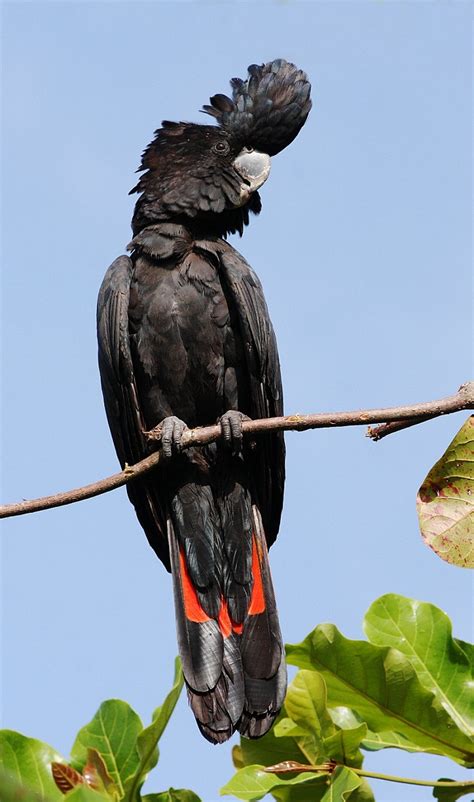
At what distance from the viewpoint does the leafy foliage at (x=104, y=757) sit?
238cm

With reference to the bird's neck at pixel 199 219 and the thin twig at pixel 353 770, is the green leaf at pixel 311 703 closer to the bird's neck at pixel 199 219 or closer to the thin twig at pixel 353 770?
the thin twig at pixel 353 770

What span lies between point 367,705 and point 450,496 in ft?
2.19

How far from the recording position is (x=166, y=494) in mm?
4355

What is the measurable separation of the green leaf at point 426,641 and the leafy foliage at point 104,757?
0.74 m

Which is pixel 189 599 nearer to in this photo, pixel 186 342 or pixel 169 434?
pixel 169 434

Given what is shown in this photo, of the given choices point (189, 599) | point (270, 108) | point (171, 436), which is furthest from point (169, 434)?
point (270, 108)

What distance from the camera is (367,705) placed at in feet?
9.00

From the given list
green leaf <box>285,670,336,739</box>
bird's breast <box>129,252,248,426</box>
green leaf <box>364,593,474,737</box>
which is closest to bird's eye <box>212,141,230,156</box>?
bird's breast <box>129,252,248,426</box>

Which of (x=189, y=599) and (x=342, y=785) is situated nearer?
(x=342, y=785)

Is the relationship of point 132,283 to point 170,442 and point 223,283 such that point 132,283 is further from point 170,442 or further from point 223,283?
point 170,442

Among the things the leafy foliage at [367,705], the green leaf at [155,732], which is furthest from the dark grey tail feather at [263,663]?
the green leaf at [155,732]

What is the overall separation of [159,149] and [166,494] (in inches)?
68.4

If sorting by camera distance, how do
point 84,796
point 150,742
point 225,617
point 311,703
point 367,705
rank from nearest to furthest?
point 84,796, point 150,742, point 311,703, point 367,705, point 225,617

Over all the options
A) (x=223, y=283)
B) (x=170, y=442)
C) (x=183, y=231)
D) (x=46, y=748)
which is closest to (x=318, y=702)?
(x=46, y=748)
